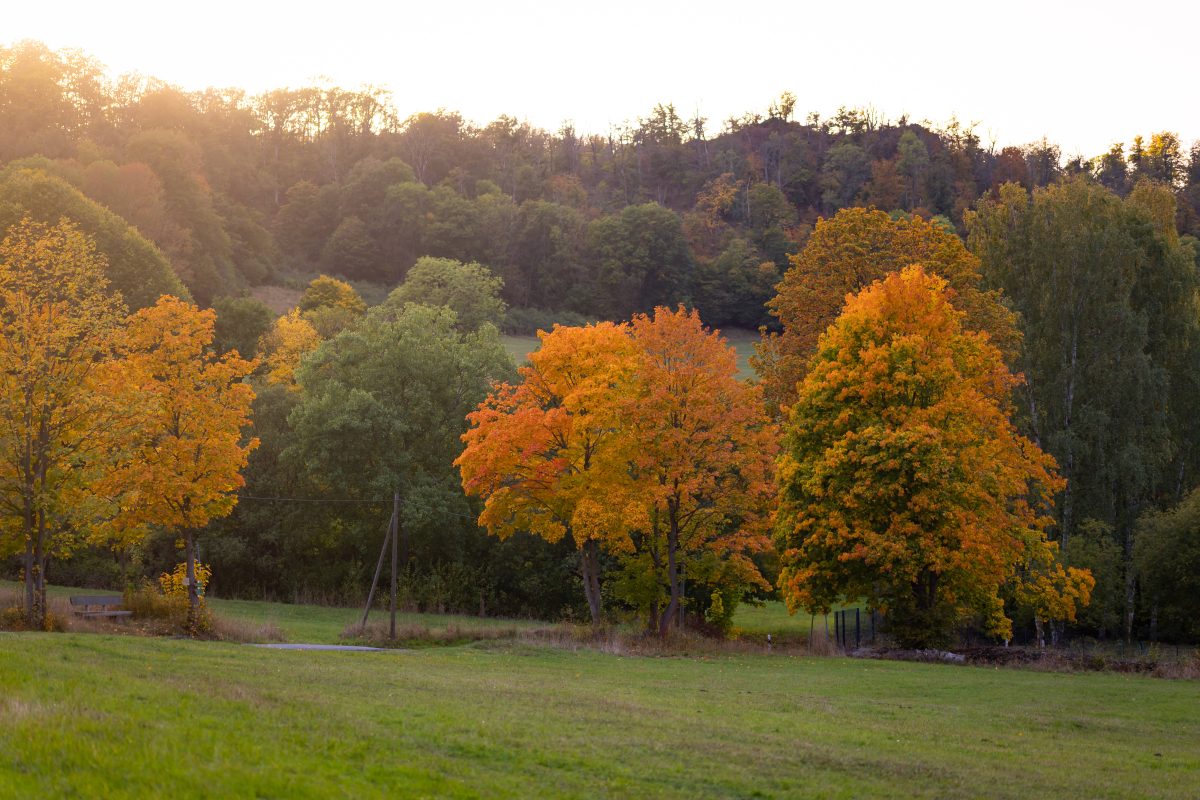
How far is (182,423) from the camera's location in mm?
36469

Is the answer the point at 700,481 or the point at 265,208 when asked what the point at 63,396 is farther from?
the point at 265,208

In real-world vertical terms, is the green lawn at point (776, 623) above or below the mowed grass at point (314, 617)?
below

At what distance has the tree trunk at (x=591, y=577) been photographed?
42.6 meters

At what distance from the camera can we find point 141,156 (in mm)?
96000

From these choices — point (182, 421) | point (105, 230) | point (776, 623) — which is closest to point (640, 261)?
point (105, 230)

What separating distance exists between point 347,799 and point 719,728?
8390 millimetres

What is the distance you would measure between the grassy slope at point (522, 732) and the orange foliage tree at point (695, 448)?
12029mm

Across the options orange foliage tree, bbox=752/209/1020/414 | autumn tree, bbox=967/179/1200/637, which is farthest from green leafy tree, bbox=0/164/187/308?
autumn tree, bbox=967/179/1200/637

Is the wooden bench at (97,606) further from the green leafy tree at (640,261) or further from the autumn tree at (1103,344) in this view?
the green leafy tree at (640,261)

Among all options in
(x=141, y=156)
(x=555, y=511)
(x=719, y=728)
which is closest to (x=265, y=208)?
(x=141, y=156)

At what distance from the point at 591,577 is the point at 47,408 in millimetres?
21520

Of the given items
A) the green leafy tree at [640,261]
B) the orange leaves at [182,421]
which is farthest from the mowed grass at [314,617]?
the green leafy tree at [640,261]

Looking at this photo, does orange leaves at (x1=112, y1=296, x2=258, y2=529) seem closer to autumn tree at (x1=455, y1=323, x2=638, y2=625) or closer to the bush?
the bush

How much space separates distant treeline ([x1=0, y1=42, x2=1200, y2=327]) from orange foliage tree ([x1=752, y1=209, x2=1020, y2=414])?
38023 mm
